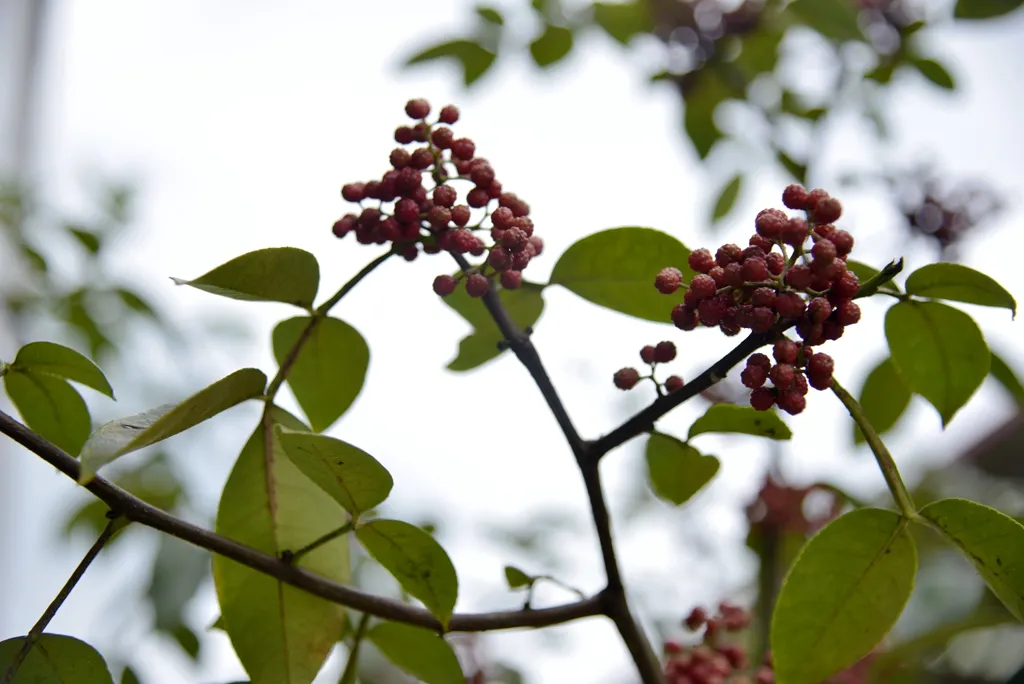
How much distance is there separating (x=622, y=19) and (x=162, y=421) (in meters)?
0.76

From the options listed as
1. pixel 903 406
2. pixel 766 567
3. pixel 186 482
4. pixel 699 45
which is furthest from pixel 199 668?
pixel 699 45

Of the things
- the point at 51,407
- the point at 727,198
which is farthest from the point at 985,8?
the point at 51,407

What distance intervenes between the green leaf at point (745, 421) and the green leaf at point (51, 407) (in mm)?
327

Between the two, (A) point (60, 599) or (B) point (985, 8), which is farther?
(B) point (985, 8)

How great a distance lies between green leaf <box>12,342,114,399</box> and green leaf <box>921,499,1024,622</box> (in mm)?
387

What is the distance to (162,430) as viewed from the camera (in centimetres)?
35

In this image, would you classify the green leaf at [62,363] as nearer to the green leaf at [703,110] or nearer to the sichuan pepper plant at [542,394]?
the sichuan pepper plant at [542,394]

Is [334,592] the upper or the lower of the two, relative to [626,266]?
lower

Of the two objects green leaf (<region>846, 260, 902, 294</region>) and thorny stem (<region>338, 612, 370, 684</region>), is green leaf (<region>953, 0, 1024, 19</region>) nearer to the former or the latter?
green leaf (<region>846, 260, 902, 294</region>)

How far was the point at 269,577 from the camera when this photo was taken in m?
0.47

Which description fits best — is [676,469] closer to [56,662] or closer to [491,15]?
[56,662]

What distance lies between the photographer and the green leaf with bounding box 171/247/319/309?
397 millimetres

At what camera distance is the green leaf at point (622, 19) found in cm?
95

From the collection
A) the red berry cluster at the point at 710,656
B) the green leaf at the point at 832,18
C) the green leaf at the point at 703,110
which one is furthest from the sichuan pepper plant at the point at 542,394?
the green leaf at the point at 703,110
